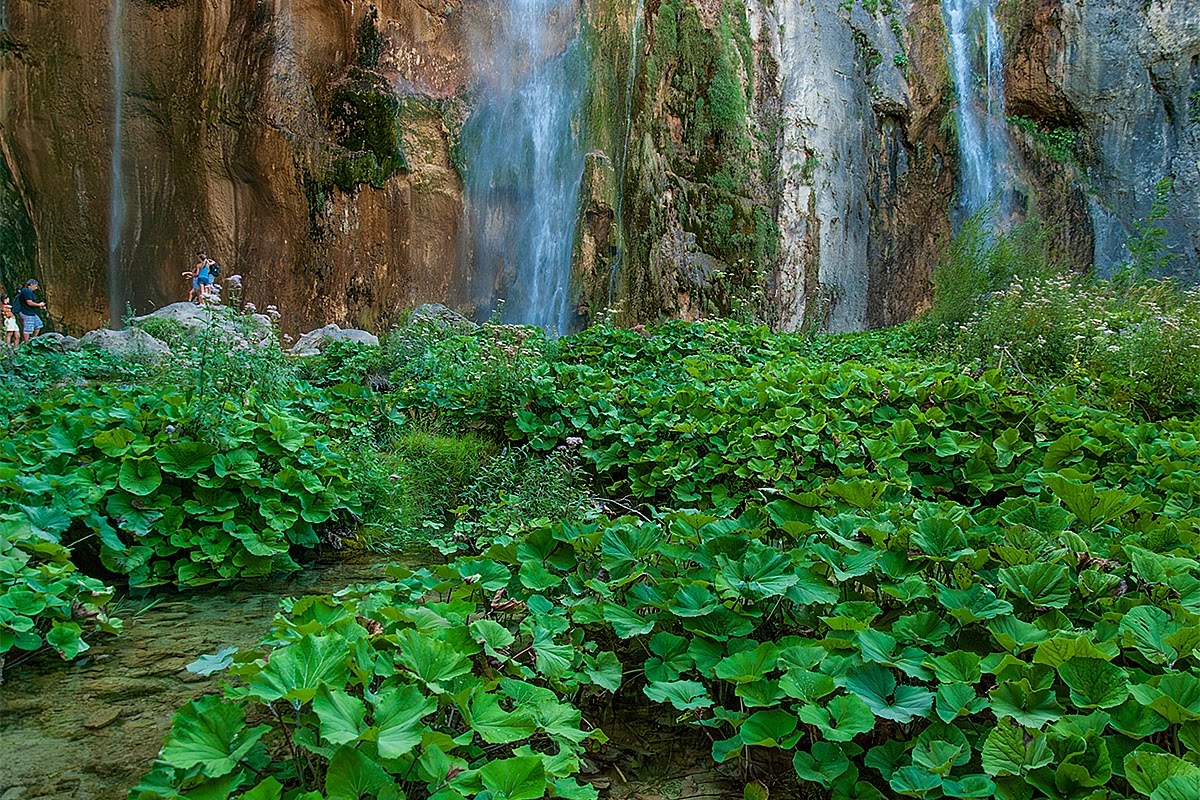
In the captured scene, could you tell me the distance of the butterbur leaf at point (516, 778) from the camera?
1.23 metres

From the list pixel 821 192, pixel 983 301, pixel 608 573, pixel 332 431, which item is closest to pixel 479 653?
pixel 608 573

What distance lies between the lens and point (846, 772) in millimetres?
1497

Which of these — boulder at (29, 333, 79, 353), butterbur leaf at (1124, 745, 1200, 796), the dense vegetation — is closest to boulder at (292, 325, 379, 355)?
boulder at (29, 333, 79, 353)

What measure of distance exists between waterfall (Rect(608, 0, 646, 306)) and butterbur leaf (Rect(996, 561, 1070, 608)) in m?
11.3

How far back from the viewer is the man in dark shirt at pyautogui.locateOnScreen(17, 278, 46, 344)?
1080cm

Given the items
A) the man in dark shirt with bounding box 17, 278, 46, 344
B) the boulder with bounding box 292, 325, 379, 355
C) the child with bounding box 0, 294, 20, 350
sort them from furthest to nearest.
Answer: the man in dark shirt with bounding box 17, 278, 46, 344 < the child with bounding box 0, 294, 20, 350 < the boulder with bounding box 292, 325, 379, 355

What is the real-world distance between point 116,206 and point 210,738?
14812 millimetres

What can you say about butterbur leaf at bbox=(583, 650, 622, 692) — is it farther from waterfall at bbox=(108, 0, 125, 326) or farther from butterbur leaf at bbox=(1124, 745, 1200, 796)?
waterfall at bbox=(108, 0, 125, 326)

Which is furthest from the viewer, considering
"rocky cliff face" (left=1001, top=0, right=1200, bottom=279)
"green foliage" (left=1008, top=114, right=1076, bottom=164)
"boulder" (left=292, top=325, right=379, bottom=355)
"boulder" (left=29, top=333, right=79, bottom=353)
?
"green foliage" (left=1008, top=114, right=1076, bottom=164)

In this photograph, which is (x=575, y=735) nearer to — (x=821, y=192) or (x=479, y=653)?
(x=479, y=653)

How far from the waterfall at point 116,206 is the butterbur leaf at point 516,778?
574 inches

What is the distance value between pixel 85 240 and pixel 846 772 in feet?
50.7

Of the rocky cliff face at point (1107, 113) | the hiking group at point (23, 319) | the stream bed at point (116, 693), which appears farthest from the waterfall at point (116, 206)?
the rocky cliff face at point (1107, 113)

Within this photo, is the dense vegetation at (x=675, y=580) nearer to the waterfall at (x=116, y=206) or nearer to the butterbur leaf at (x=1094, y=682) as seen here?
the butterbur leaf at (x=1094, y=682)
